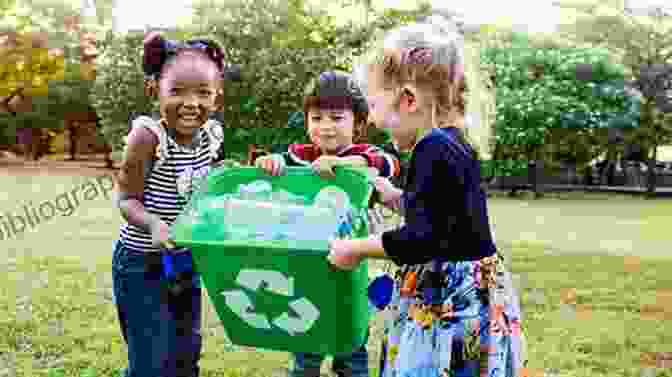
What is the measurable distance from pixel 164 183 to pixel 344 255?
720 mm

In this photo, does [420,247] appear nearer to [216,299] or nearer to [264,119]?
[216,299]

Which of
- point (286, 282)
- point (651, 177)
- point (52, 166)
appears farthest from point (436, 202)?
point (52, 166)

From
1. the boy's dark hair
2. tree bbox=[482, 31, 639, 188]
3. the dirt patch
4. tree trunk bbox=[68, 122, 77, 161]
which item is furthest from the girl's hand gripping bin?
tree trunk bbox=[68, 122, 77, 161]

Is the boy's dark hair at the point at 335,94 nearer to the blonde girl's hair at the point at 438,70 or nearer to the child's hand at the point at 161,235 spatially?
the blonde girl's hair at the point at 438,70

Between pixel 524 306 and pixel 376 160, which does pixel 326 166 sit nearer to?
pixel 376 160

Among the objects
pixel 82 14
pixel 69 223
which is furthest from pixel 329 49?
pixel 82 14

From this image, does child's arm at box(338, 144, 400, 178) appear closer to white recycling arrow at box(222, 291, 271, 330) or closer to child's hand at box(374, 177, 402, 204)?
child's hand at box(374, 177, 402, 204)

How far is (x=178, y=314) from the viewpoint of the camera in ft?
7.66

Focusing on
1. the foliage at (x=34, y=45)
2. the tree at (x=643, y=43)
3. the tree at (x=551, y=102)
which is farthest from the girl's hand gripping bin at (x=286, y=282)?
the foliage at (x=34, y=45)

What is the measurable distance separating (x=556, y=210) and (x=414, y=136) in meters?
13.5

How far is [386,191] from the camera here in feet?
7.64

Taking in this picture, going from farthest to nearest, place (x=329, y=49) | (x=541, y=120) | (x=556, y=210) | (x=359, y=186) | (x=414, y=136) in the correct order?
(x=541, y=120) → (x=329, y=49) → (x=556, y=210) → (x=359, y=186) → (x=414, y=136)

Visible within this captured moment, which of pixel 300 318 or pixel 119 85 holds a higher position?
pixel 119 85

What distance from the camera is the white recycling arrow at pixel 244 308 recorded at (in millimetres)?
2123
